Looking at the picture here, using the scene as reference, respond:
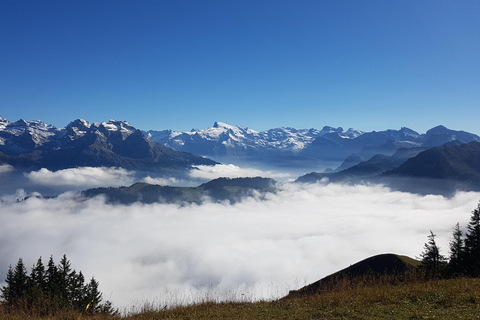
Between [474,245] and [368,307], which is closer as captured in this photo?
[368,307]

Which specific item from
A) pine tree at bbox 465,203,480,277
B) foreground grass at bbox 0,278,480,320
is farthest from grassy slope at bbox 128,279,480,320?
pine tree at bbox 465,203,480,277

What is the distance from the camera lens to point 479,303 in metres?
15.8

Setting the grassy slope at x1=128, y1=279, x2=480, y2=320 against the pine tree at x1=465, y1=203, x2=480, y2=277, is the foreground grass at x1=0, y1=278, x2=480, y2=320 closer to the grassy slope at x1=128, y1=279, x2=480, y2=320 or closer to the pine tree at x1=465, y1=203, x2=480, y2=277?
the grassy slope at x1=128, y1=279, x2=480, y2=320

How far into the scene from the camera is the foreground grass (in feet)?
49.4

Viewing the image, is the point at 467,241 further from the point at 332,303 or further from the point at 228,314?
the point at 228,314

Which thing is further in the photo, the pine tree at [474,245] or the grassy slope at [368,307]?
the pine tree at [474,245]

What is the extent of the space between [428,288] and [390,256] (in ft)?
213

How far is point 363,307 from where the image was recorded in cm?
1630

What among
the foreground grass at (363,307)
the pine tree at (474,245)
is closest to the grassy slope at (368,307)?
the foreground grass at (363,307)

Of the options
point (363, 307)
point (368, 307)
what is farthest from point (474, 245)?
point (363, 307)

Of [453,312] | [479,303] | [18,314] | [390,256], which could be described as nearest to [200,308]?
[18,314]

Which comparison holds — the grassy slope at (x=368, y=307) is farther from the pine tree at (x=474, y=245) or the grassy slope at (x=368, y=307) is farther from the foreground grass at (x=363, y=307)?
the pine tree at (x=474, y=245)

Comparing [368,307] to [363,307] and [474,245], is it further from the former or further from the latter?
[474,245]

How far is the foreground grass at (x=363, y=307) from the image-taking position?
15.1 metres
